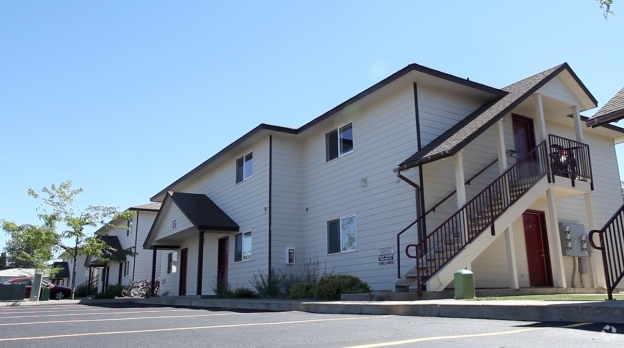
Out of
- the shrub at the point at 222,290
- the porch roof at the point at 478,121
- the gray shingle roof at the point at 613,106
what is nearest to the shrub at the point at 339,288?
the porch roof at the point at 478,121

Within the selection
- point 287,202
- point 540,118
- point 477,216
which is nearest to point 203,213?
point 287,202

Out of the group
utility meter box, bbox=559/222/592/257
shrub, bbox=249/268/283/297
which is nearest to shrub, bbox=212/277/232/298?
shrub, bbox=249/268/283/297

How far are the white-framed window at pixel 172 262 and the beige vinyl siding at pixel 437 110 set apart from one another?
16551 millimetres

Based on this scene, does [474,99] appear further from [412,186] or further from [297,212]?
[297,212]

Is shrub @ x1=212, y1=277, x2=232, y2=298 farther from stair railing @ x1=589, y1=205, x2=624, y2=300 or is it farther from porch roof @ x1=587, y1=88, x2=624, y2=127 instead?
porch roof @ x1=587, y1=88, x2=624, y2=127

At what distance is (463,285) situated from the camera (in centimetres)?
1006

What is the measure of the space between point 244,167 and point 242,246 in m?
3.15

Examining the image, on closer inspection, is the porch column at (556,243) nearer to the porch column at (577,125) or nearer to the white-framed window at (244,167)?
the porch column at (577,125)

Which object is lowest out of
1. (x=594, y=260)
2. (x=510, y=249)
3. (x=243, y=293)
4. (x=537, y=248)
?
(x=243, y=293)

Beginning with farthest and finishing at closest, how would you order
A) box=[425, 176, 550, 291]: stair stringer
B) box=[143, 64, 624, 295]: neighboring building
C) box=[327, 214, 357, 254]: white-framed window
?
1. box=[327, 214, 357, 254]: white-framed window
2. box=[143, 64, 624, 295]: neighboring building
3. box=[425, 176, 550, 291]: stair stringer

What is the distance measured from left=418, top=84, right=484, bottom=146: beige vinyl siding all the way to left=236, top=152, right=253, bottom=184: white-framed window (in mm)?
8008

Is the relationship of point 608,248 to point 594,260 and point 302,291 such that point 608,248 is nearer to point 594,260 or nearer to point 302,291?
point 302,291

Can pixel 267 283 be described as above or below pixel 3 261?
below

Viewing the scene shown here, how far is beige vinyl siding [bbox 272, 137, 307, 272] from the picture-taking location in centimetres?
1797
